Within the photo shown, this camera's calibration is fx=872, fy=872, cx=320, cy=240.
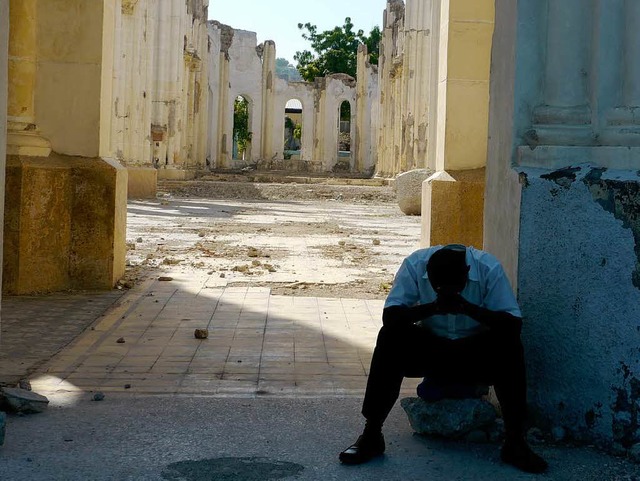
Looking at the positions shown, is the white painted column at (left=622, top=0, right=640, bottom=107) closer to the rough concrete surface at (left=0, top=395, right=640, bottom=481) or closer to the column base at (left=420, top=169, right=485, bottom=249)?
the rough concrete surface at (left=0, top=395, right=640, bottom=481)

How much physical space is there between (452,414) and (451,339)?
0.34 m

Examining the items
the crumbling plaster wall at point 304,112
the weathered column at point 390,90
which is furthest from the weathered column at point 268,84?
the weathered column at point 390,90

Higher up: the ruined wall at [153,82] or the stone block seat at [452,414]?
the ruined wall at [153,82]

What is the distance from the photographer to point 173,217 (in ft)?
57.5

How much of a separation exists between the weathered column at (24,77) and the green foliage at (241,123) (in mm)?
41364

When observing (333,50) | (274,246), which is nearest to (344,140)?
(333,50)

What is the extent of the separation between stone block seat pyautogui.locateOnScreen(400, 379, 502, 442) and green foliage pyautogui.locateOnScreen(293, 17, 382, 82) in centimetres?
5198

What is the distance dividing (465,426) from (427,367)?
336mm

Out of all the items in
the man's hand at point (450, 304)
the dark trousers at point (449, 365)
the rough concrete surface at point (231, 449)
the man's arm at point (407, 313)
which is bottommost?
the rough concrete surface at point (231, 449)

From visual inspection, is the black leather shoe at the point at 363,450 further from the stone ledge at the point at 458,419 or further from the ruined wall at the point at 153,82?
the ruined wall at the point at 153,82

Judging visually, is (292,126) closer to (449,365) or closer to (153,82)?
(153,82)

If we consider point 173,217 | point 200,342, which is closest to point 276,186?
point 173,217

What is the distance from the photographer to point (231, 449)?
3.67 meters

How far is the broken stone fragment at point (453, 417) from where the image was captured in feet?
12.5
